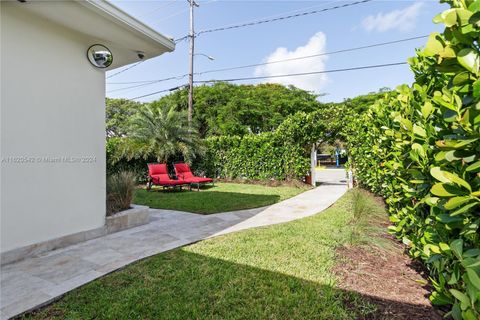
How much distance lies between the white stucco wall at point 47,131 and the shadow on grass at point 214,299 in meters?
1.74

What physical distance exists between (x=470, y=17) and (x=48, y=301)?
405cm

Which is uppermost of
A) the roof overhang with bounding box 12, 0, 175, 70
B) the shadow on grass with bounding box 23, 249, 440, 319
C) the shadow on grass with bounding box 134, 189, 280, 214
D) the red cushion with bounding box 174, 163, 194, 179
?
the roof overhang with bounding box 12, 0, 175, 70

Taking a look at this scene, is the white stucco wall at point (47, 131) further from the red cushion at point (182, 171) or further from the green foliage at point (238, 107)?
the green foliage at point (238, 107)

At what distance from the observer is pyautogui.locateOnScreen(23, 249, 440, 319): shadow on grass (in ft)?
8.16

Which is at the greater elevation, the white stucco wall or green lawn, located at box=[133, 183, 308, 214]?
the white stucco wall

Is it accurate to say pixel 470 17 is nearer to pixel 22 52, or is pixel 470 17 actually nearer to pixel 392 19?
pixel 22 52

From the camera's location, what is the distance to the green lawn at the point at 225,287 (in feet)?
8.27

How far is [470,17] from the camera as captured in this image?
1175 mm

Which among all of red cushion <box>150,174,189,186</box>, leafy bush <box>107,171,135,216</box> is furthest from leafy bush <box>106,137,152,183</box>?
leafy bush <box>107,171,135,216</box>

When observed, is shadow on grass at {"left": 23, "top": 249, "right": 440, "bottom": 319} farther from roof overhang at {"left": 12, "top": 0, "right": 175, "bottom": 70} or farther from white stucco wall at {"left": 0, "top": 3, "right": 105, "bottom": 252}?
roof overhang at {"left": 12, "top": 0, "right": 175, "bottom": 70}

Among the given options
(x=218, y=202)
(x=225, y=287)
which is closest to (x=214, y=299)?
(x=225, y=287)

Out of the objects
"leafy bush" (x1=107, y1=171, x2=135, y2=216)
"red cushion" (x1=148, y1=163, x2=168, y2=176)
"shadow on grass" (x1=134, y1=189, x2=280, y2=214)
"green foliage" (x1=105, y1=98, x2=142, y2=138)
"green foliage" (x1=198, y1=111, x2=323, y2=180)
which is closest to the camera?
"leafy bush" (x1=107, y1=171, x2=135, y2=216)

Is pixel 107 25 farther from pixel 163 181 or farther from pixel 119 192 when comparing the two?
pixel 163 181

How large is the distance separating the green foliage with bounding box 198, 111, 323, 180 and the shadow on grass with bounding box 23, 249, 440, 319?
9.22 m
